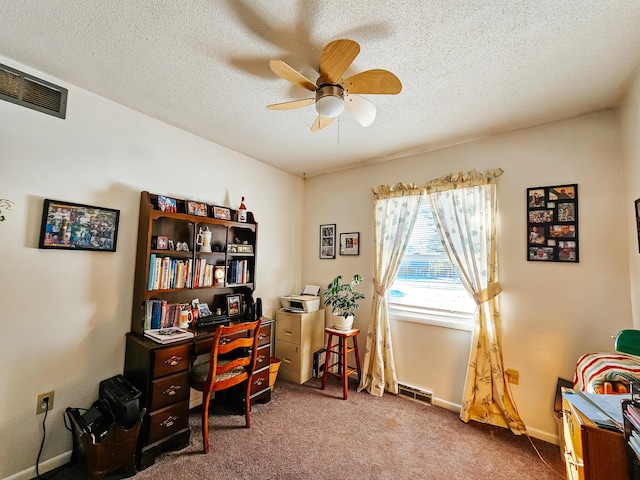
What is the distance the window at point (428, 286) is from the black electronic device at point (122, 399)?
7.80 feet

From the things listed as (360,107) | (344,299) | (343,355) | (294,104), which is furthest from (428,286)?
(294,104)

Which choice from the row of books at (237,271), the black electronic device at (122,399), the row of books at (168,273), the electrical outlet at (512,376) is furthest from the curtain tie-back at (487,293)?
the black electronic device at (122,399)

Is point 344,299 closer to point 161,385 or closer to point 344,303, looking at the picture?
point 344,303

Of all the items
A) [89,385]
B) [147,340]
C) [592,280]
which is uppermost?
[592,280]

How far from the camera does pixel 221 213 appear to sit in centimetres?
267

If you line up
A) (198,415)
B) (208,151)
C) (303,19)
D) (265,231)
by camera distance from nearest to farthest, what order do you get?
(303,19) → (198,415) → (208,151) → (265,231)

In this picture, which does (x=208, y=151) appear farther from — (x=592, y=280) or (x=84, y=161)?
(x=592, y=280)

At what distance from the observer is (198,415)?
2.44 metres

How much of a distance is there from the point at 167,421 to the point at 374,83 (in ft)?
8.47

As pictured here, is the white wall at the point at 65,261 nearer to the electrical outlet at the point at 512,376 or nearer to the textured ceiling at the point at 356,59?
the textured ceiling at the point at 356,59

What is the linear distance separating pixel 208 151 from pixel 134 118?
670 millimetres

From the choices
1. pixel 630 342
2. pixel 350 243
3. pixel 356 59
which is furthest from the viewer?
pixel 350 243

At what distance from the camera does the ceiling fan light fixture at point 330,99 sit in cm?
157

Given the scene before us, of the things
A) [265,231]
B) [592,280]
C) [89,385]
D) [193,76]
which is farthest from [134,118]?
[592,280]
